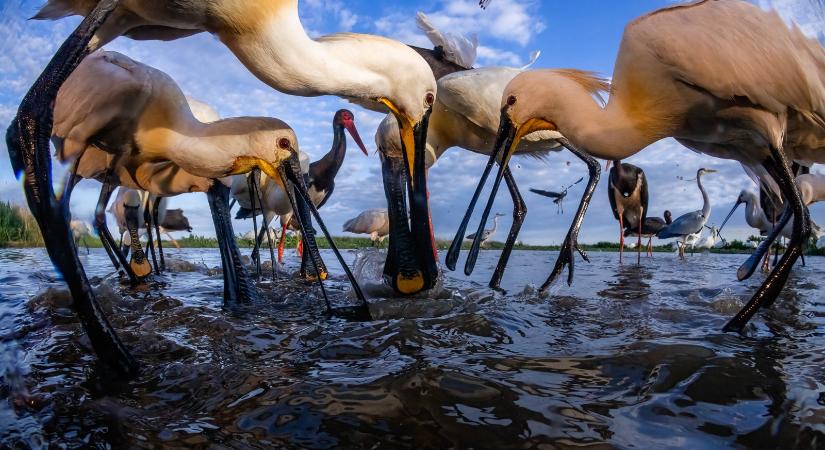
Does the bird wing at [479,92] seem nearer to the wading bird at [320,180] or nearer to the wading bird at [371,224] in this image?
the wading bird at [320,180]

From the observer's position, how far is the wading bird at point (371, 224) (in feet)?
52.1

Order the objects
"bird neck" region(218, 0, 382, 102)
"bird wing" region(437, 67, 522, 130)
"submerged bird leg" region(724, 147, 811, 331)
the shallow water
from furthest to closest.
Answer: "bird wing" region(437, 67, 522, 130) < "submerged bird leg" region(724, 147, 811, 331) < "bird neck" region(218, 0, 382, 102) < the shallow water

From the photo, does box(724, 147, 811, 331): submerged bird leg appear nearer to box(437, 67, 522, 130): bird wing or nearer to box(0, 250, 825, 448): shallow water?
box(0, 250, 825, 448): shallow water

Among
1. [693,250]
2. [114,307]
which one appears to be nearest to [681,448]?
[114,307]

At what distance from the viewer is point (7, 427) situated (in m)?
1.61

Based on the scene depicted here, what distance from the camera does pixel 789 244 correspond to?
11.9 ft

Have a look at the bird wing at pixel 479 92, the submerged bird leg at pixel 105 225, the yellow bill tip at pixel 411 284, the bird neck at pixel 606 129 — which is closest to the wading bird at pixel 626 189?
the bird wing at pixel 479 92

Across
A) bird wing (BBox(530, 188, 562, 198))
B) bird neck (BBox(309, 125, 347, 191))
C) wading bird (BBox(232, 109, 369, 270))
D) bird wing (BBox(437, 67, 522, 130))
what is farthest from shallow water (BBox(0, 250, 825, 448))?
bird wing (BBox(530, 188, 562, 198))

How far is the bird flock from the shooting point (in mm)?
2727

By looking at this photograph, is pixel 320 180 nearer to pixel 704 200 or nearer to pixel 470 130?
pixel 470 130

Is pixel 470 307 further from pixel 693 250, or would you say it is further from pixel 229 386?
pixel 693 250

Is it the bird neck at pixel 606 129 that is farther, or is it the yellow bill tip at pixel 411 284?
the yellow bill tip at pixel 411 284

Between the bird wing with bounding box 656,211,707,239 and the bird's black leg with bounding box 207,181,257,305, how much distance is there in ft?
43.2

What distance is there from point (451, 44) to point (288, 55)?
4254 millimetres
